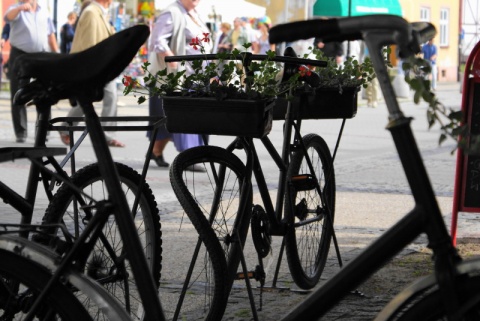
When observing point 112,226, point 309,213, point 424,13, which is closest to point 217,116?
point 112,226

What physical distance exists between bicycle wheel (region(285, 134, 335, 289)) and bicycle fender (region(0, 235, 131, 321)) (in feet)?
7.83

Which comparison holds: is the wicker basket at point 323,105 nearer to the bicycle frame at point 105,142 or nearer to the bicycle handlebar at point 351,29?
the bicycle frame at point 105,142

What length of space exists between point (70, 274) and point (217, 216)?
6.64ft

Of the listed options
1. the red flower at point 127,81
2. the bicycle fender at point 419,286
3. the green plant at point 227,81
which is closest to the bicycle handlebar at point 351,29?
the bicycle fender at point 419,286

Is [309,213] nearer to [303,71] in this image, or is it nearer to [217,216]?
[303,71]

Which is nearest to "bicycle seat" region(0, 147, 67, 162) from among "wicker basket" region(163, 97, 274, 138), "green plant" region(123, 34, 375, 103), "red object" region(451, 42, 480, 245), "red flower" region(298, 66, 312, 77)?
"wicker basket" region(163, 97, 274, 138)

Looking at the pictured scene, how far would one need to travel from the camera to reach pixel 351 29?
3.11 m

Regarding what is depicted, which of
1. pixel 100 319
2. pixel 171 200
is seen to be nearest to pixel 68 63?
pixel 100 319

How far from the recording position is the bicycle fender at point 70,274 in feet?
10.3

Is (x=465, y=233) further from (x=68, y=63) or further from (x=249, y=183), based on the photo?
(x=68, y=63)

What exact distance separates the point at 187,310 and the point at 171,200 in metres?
3.90

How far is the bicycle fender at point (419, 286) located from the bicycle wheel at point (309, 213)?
2555 millimetres

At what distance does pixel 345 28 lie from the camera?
10.2ft

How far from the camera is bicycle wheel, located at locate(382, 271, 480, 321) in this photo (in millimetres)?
2854
